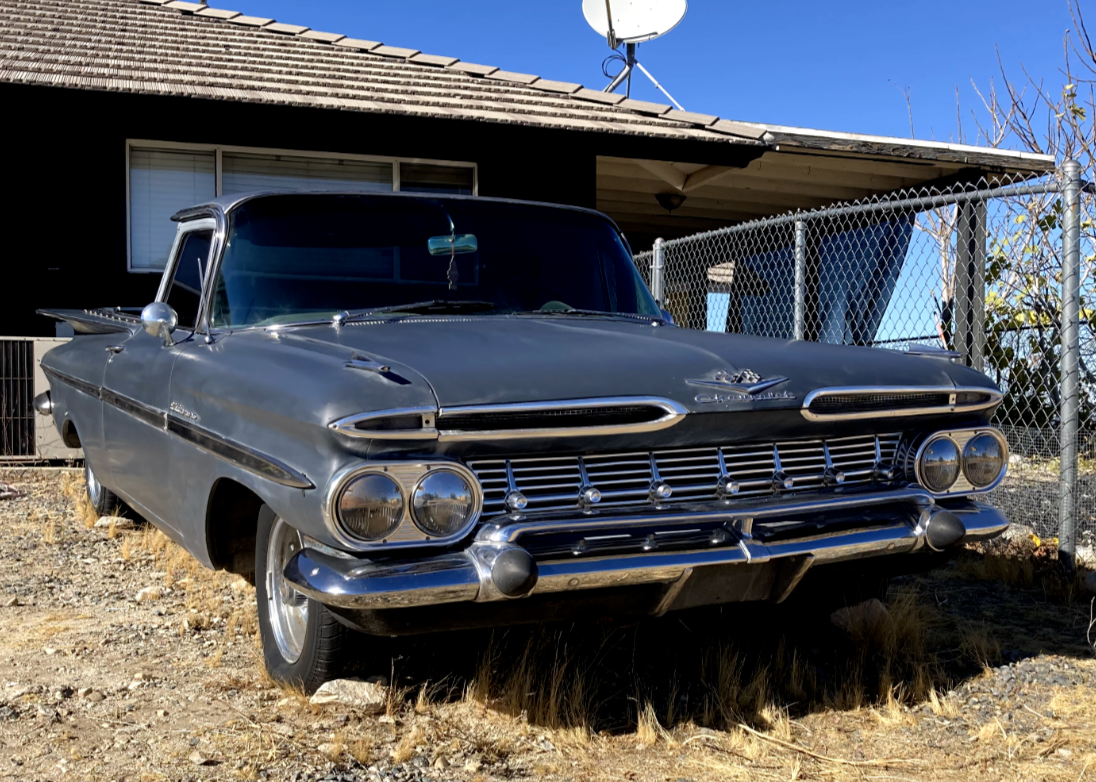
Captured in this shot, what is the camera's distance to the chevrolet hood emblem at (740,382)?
2865 mm

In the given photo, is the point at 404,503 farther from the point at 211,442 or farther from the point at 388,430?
the point at 211,442

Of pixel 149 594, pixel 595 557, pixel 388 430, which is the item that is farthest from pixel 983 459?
pixel 149 594

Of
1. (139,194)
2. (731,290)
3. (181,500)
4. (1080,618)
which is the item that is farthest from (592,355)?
(731,290)

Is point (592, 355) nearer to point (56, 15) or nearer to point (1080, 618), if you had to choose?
point (1080, 618)

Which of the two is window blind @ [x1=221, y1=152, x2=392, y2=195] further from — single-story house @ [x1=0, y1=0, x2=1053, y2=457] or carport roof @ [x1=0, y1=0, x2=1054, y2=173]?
carport roof @ [x1=0, y1=0, x2=1054, y2=173]

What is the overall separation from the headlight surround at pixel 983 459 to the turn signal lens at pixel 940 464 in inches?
2.0

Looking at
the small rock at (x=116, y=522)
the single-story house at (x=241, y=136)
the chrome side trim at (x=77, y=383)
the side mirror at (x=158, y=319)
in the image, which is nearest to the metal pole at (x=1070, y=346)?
the side mirror at (x=158, y=319)

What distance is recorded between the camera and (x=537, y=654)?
346cm

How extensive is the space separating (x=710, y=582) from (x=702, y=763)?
1.61 feet

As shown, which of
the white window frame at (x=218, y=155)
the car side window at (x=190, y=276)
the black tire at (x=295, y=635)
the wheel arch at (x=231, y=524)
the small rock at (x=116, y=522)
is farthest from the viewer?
the white window frame at (x=218, y=155)

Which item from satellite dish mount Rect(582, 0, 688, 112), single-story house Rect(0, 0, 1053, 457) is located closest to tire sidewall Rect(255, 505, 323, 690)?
single-story house Rect(0, 0, 1053, 457)

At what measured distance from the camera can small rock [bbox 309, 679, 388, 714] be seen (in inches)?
119

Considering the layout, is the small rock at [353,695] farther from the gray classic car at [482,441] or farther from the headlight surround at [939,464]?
the headlight surround at [939,464]

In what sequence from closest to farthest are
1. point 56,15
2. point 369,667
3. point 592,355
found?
point 592,355, point 369,667, point 56,15
